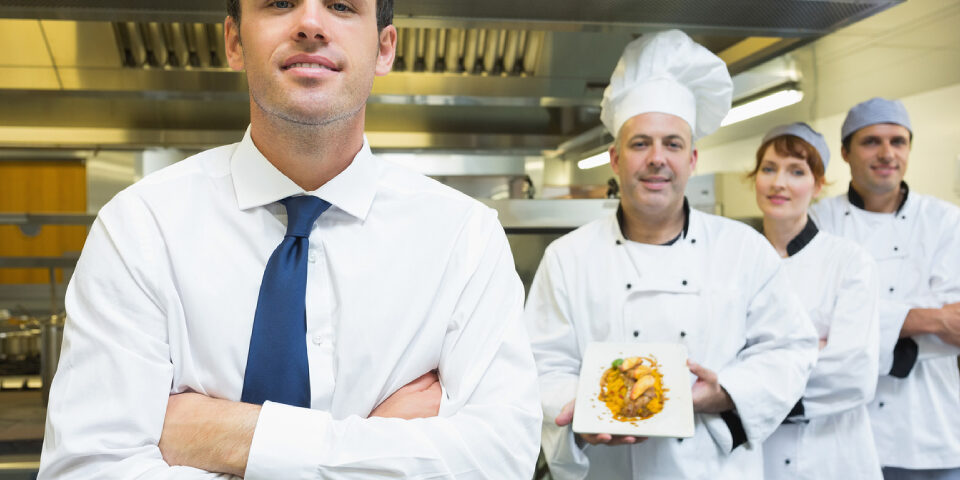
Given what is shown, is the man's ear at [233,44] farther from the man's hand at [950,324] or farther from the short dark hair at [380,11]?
the man's hand at [950,324]

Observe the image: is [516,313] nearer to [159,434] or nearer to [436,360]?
[436,360]

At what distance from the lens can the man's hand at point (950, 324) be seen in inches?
86.9

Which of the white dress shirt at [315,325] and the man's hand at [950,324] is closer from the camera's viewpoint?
the white dress shirt at [315,325]

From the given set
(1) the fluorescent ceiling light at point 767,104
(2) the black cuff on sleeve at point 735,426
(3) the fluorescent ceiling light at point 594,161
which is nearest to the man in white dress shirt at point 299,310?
(2) the black cuff on sleeve at point 735,426

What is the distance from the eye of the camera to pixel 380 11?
3.76ft

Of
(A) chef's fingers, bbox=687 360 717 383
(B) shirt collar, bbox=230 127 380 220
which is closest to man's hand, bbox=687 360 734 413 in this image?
(A) chef's fingers, bbox=687 360 717 383

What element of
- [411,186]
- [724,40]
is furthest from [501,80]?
[411,186]

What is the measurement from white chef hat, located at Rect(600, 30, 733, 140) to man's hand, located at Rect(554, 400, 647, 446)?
751mm

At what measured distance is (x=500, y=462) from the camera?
40.8 inches

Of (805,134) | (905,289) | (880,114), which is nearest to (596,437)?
(805,134)

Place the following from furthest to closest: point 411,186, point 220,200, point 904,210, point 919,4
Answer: point 919,4, point 904,210, point 411,186, point 220,200

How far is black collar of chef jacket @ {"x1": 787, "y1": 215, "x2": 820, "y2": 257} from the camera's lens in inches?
89.2

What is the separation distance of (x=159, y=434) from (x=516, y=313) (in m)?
0.52

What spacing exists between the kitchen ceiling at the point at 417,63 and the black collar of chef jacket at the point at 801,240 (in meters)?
0.57
